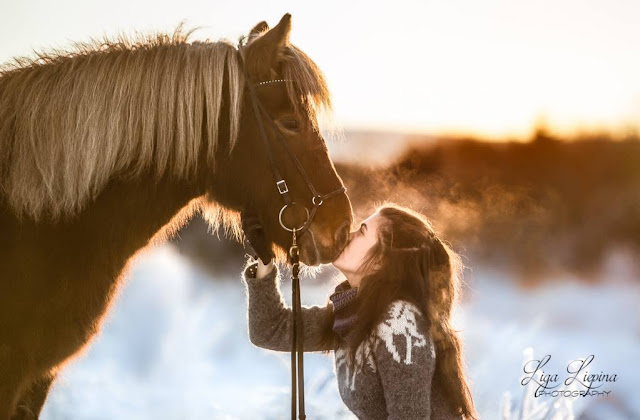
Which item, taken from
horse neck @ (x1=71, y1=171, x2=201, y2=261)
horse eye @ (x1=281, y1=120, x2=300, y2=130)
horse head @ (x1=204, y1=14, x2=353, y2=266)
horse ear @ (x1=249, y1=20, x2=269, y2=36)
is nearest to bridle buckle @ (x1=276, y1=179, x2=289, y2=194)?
horse head @ (x1=204, y1=14, x2=353, y2=266)

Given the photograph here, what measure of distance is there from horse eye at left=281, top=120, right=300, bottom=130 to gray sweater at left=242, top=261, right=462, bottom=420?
72 cm

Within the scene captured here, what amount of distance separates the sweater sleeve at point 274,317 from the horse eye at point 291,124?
0.71m

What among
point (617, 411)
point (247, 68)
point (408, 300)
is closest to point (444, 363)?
point (408, 300)

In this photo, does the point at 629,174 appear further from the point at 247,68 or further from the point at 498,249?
the point at 247,68

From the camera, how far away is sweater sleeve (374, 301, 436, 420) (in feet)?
7.64

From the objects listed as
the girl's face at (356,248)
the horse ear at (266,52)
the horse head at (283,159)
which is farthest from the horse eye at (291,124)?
the girl's face at (356,248)

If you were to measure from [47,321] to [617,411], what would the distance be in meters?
5.40

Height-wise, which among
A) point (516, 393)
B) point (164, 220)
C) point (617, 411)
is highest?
point (164, 220)

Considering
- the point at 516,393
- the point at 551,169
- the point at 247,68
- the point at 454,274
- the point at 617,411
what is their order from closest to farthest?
the point at 247,68, the point at 454,274, the point at 516,393, the point at 617,411, the point at 551,169

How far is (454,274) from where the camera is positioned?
2801 millimetres

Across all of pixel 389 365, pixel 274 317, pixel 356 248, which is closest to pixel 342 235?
pixel 356 248

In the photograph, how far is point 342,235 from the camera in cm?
243

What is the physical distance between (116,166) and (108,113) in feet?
0.66

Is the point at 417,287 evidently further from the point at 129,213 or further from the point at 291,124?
the point at 129,213
